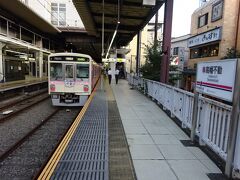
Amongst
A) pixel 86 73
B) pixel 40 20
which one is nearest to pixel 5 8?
pixel 40 20

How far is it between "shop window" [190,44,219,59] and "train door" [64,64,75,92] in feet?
52.0

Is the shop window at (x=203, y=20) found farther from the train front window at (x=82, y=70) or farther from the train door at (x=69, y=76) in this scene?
the train door at (x=69, y=76)

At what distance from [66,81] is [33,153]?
5.89m

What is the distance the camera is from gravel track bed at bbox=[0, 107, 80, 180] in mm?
4749

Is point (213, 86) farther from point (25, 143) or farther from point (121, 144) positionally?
point (25, 143)

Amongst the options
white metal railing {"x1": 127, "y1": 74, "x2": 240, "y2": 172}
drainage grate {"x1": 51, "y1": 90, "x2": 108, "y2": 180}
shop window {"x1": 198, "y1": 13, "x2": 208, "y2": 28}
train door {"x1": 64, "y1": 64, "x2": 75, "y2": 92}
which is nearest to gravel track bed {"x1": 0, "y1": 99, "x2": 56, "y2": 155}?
train door {"x1": 64, "y1": 64, "x2": 75, "y2": 92}

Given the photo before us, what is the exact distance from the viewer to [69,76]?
11406 mm

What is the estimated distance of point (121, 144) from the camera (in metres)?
5.02

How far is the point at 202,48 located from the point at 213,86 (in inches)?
918

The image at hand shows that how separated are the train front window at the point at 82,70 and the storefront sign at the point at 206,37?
14.5 m

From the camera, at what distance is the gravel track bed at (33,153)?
475 cm

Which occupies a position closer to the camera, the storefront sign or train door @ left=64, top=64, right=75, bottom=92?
train door @ left=64, top=64, right=75, bottom=92

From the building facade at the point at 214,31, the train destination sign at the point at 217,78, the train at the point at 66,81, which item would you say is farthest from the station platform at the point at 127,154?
the building facade at the point at 214,31

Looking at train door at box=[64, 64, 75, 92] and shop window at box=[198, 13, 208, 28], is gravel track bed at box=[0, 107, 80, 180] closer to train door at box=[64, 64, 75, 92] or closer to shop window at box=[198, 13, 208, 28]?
train door at box=[64, 64, 75, 92]
